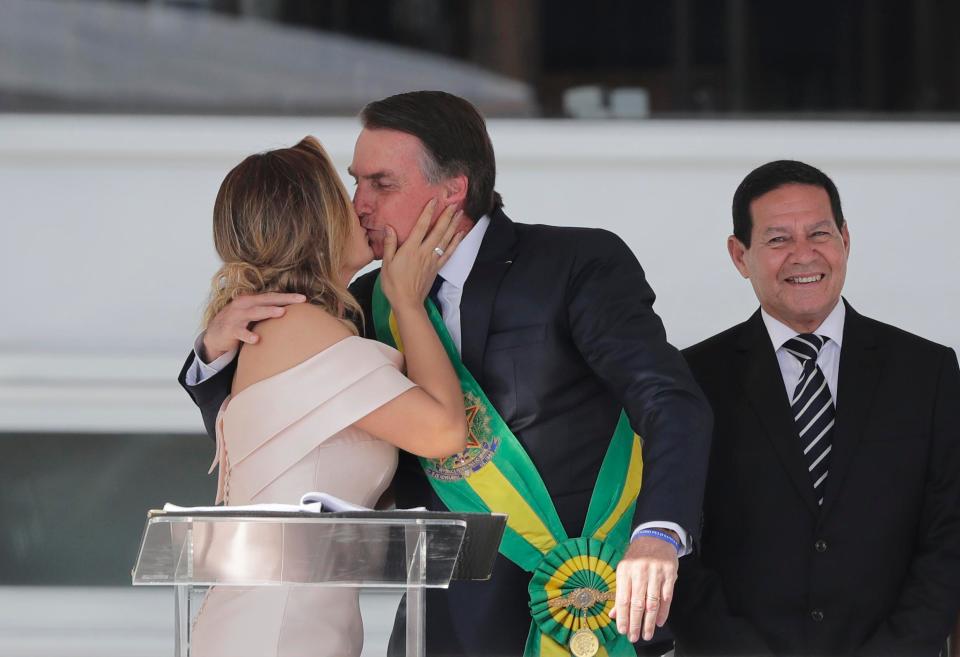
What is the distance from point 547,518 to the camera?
235 cm

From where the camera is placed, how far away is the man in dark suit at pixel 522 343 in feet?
7.42

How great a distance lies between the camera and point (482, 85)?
160 inches

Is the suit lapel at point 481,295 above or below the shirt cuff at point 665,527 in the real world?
above

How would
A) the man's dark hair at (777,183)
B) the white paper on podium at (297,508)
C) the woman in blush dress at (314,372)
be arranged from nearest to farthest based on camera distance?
1. the white paper on podium at (297,508)
2. the woman in blush dress at (314,372)
3. the man's dark hair at (777,183)

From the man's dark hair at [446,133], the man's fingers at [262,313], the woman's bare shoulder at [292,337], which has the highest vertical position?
the man's dark hair at [446,133]

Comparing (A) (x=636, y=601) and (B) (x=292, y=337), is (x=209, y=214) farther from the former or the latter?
(A) (x=636, y=601)

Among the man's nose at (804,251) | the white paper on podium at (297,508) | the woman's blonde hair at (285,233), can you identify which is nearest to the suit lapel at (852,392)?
the man's nose at (804,251)

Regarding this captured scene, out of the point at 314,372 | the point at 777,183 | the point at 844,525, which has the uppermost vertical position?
the point at 777,183

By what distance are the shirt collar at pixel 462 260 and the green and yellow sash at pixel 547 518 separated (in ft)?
0.28

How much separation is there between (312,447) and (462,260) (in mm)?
448

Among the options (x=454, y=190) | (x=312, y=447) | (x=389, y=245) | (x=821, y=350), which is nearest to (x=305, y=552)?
(x=312, y=447)

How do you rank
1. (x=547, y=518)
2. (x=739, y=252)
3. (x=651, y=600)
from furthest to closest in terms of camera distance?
(x=739, y=252) → (x=547, y=518) → (x=651, y=600)

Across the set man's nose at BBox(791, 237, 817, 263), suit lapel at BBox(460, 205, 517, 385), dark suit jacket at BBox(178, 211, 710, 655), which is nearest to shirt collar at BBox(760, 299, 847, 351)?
man's nose at BBox(791, 237, 817, 263)

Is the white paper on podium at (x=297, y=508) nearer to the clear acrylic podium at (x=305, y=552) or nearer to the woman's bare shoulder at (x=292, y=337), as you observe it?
the clear acrylic podium at (x=305, y=552)
